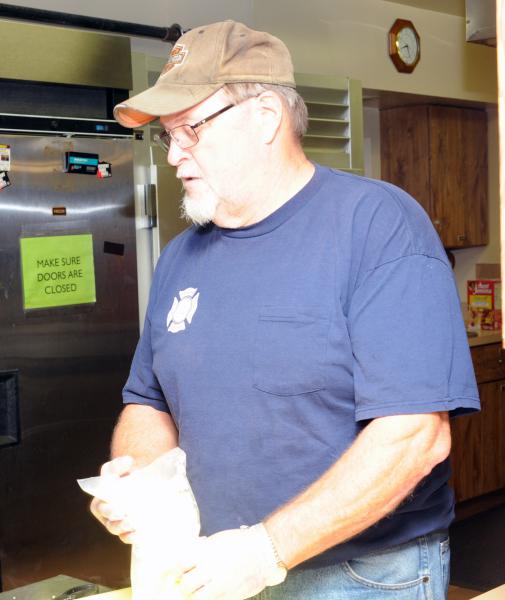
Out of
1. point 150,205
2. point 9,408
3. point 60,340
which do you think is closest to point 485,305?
point 150,205

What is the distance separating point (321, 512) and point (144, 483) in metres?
0.29

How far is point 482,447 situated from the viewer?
542cm

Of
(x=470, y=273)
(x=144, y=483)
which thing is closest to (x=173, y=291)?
(x=144, y=483)

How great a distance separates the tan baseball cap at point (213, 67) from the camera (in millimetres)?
1652

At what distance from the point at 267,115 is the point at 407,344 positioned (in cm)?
50

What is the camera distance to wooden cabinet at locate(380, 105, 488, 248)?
224 inches

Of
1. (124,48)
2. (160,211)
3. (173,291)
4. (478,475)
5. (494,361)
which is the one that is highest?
(124,48)

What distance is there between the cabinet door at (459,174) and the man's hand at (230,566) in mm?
4546

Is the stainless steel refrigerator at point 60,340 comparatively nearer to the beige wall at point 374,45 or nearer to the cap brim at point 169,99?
the beige wall at point 374,45

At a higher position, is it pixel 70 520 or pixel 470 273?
pixel 470 273

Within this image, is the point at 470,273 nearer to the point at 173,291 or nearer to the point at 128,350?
the point at 128,350

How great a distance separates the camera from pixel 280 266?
5.22 feet

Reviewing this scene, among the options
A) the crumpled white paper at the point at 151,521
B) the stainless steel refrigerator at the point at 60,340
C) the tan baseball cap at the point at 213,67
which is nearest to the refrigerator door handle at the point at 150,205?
the stainless steel refrigerator at the point at 60,340

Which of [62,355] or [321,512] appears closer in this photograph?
[321,512]
